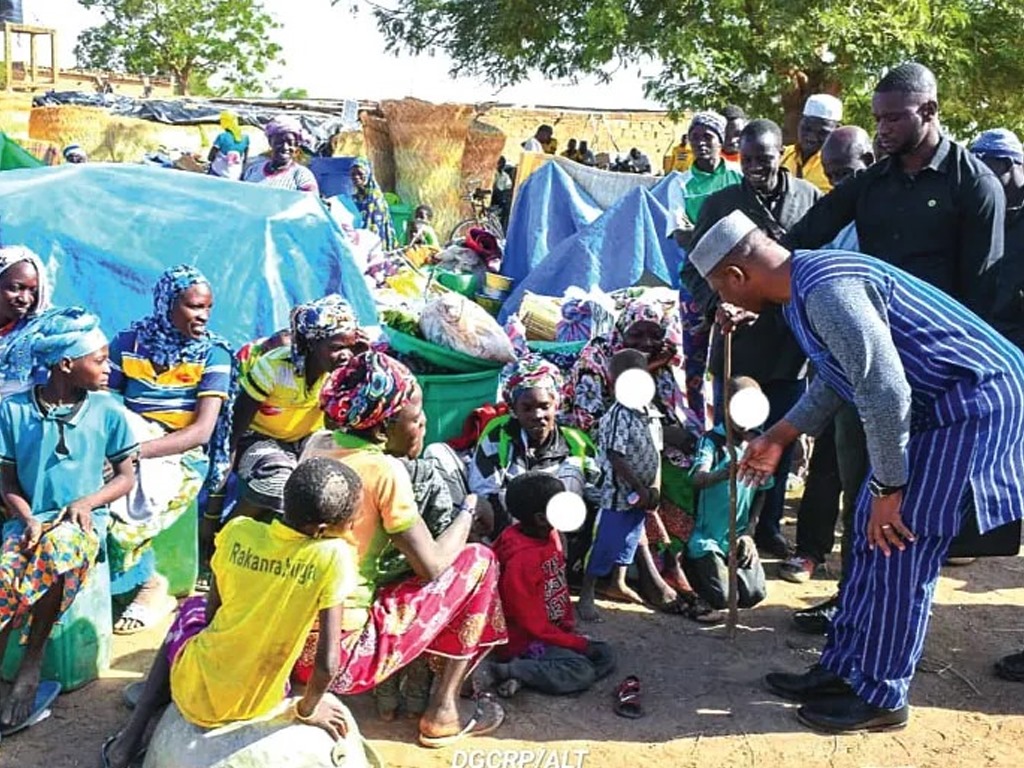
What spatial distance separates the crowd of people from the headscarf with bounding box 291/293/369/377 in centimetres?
1

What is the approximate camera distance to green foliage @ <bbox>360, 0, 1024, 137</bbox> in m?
12.8

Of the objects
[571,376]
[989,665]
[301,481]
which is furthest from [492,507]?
[989,665]

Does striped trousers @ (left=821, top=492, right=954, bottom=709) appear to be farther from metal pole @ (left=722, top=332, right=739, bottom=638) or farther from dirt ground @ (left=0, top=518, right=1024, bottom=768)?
metal pole @ (left=722, top=332, right=739, bottom=638)

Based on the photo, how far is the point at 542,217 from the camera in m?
8.74

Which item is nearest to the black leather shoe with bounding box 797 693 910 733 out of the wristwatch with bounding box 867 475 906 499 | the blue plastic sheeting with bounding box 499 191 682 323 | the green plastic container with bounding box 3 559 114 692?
the wristwatch with bounding box 867 475 906 499

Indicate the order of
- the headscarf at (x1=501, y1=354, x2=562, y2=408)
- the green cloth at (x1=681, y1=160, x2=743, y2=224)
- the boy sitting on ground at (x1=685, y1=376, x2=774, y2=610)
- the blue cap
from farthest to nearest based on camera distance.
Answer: the green cloth at (x1=681, y1=160, x2=743, y2=224) → the blue cap → the boy sitting on ground at (x1=685, y1=376, x2=774, y2=610) → the headscarf at (x1=501, y1=354, x2=562, y2=408)

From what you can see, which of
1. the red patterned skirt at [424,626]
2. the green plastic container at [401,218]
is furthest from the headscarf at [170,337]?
the green plastic container at [401,218]

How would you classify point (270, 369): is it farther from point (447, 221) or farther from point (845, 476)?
point (447, 221)

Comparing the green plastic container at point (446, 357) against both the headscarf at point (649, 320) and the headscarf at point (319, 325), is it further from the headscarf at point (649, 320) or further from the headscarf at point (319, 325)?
the headscarf at point (319, 325)

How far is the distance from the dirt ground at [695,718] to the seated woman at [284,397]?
2.26 feet

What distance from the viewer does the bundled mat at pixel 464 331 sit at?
5121mm

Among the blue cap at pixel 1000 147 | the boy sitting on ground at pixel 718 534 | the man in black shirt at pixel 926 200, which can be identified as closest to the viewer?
the man in black shirt at pixel 926 200

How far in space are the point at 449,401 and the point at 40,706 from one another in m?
2.28

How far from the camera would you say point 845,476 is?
4.05 m
